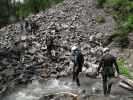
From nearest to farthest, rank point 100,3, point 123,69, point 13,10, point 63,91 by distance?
1. point 63,91
2. point 123,69
3. point 100,3
4. point 13,10

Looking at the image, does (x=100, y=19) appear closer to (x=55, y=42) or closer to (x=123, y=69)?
(x=55, y=42)

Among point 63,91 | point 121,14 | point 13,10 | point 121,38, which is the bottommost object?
point 63,91

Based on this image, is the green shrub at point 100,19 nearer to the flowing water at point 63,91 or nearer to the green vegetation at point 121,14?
the green vegetation at point 121,14

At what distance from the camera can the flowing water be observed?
11.9m

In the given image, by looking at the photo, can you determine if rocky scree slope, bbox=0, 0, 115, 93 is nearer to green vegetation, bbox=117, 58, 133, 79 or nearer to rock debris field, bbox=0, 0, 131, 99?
rock debris field, bbox=0, 0, 131, 99

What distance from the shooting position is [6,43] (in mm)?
23047

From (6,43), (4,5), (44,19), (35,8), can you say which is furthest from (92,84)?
(4,5)

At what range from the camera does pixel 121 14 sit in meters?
22.4

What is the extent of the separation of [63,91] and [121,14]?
10819 mm

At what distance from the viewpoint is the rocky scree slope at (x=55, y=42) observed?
55.4 feet

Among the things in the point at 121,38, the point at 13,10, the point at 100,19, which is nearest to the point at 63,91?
the point at 121,38

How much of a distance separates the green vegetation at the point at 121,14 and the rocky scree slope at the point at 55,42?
58 centimetres

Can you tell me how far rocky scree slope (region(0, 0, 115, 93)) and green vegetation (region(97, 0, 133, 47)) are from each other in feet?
1.90

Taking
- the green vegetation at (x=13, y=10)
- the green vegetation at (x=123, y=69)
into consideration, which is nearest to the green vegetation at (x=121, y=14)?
the green vegetation at (x=123, y=69)
